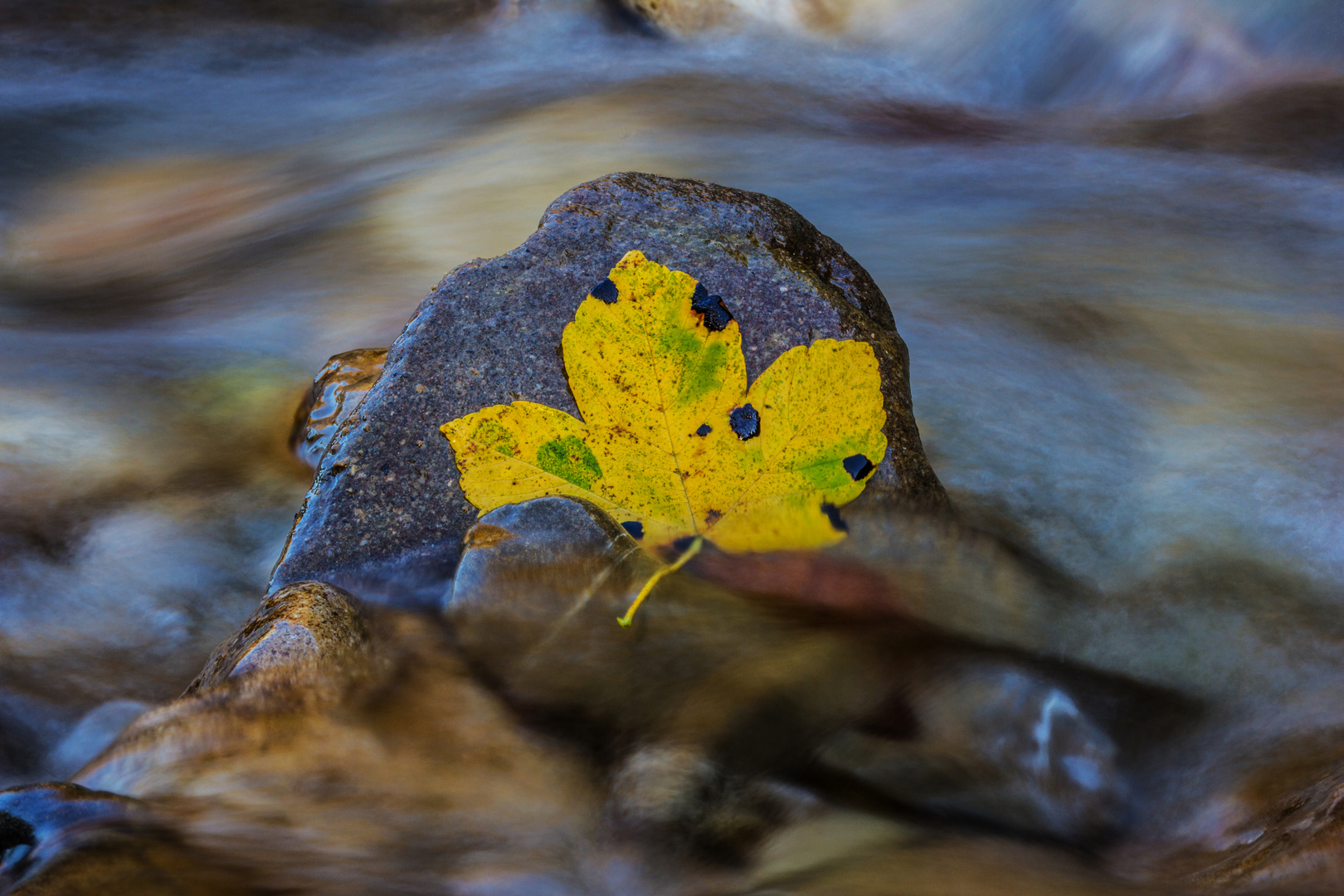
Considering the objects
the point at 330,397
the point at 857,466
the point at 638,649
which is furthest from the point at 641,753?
the point at 330,397

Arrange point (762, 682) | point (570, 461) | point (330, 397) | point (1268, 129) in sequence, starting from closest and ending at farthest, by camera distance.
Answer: point (762, 682) → point (570, 461) → point (330, 397) → point (1268, 129)

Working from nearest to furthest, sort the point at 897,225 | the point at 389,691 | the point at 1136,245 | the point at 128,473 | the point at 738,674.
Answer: the point at 389,691
the point at 738,674
the point at 128,473
the point at 1136,245
the point at 897,225

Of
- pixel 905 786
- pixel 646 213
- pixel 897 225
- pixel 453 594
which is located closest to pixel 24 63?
pixel 897 225

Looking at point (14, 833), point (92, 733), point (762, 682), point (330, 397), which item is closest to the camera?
point (14, 833)

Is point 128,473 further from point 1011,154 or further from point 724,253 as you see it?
point 1011,154

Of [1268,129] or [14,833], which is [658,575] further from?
[1268,129]

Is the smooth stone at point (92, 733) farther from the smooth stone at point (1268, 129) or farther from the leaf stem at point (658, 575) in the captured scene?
the smooth stone at point (1268, 129)

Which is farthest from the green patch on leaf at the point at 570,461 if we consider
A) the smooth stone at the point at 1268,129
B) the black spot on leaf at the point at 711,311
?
the smooth stone at the point at 1268,129

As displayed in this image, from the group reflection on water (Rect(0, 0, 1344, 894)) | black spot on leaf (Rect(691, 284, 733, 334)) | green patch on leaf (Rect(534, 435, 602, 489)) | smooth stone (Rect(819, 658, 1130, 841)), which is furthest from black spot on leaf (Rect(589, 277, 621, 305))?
smooth stone (Rect(819, 658, 1130, 841))
